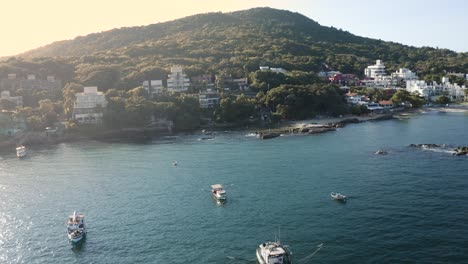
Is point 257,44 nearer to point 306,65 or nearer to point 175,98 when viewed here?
point 306,65

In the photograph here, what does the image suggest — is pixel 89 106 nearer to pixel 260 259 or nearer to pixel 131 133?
pixel 131 133

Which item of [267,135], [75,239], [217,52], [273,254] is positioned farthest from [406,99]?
[75,239]

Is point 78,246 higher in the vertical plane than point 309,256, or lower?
lower

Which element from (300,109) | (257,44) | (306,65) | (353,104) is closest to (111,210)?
(300,109)

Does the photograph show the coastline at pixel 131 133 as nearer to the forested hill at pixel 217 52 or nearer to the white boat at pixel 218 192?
the forested hill at pixel 217 52

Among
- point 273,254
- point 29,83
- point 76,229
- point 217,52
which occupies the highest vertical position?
point 217,52

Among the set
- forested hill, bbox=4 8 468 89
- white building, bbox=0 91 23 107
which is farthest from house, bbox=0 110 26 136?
forested hill, bbox=4 8 468 89
